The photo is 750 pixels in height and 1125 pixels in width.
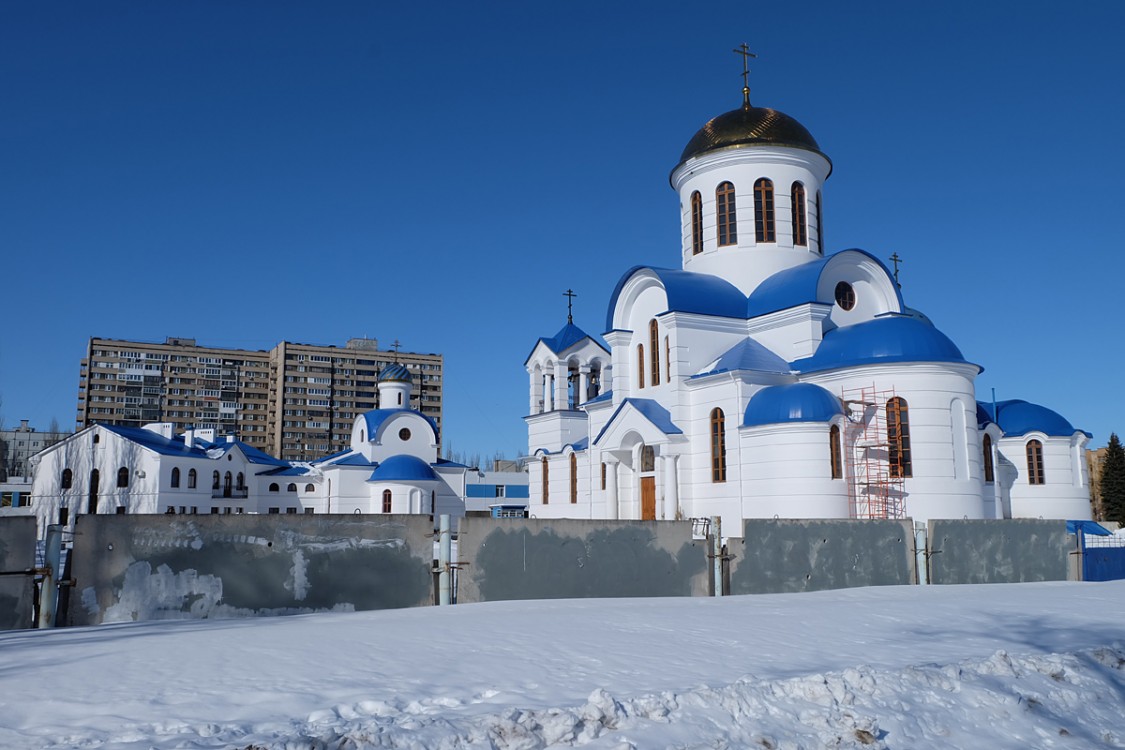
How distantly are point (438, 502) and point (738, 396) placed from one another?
2075cm

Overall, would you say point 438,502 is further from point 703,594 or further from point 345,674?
point 345,674

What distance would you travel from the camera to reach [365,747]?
171 inches

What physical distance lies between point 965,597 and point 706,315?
12451 millimetres

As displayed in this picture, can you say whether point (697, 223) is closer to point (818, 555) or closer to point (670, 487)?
point (670, 487)

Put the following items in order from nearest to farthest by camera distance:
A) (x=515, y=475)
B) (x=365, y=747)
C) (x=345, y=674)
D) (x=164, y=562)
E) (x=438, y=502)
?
1. (x=365, y=747)
2. (x=345, y=674)
3. (x=164, y=562)
4. (x=438, y=502)
5. (x=515, y=475)

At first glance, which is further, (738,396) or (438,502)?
(438,502)

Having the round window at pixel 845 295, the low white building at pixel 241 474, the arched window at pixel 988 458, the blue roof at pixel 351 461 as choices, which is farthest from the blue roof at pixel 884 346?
the blue roof at pixel 351 461

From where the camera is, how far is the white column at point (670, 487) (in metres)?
21.2

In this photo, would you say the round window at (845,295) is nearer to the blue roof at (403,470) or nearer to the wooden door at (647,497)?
the wooden door at (647,497)

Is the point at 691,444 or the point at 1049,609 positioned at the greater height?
the point at 691,444

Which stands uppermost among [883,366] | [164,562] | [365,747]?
[883,366]

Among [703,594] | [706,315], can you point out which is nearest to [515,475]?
[706,315]

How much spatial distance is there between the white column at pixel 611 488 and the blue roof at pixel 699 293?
4158 millimetres

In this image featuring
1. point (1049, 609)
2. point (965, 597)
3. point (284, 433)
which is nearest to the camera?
point (1049, 609)
